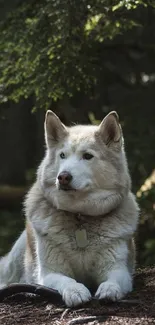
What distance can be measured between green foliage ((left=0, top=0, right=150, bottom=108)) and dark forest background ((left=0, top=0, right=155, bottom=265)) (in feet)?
0.03

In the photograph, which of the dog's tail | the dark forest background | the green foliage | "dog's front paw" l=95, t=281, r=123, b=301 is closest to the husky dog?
"dog's front paw" l=95, t=281, r=123, b=301

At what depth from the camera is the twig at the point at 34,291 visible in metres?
5.28

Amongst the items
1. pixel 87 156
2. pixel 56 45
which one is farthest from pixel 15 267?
pixel 56 45

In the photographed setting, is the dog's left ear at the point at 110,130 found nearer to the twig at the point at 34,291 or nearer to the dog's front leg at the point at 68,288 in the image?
the dog's front leg at the point at 68,288

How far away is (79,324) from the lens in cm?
470

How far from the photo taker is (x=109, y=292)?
201 inches

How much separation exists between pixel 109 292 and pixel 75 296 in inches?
9.5

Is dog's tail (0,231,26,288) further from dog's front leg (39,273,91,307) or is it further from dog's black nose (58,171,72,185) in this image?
dog's black nose (58,171,72,185)

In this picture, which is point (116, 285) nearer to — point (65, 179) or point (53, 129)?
point (65, 179)

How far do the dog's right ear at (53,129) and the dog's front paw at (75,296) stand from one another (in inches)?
53.4

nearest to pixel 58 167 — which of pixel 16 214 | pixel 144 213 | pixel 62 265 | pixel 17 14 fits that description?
pixel 62 265

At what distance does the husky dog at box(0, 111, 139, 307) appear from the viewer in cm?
559

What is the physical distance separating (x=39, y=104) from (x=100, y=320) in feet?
12.0

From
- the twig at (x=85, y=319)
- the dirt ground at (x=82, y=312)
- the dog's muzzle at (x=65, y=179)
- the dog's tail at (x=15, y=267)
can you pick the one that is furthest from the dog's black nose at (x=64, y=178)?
the dog's tail at (x=15, y=267)
